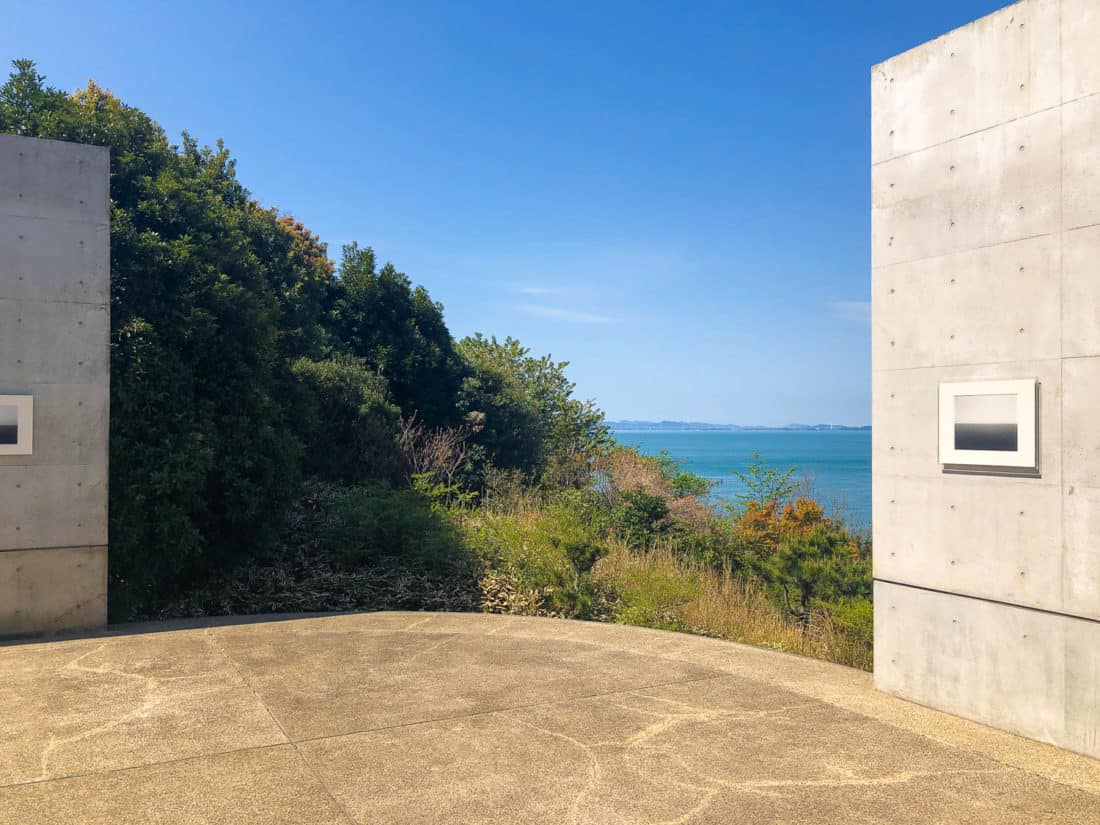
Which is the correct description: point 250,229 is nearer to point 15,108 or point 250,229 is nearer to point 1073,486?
point 15,108

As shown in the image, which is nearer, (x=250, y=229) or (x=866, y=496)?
(x=250, y=229)

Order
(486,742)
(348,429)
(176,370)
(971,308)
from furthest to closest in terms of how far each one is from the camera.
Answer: (348,429), (176,370), (971,308), (486,742)

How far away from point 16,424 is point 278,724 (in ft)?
10.6

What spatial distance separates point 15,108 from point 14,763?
6722 mm

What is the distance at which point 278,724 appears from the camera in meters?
3.79

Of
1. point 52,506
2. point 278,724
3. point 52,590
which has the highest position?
point 52,506

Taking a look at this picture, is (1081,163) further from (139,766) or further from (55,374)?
(55,374)

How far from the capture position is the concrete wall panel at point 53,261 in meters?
5.48

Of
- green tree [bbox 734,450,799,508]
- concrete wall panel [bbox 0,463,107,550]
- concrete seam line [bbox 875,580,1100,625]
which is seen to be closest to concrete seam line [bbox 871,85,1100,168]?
concrete seam line [bbox 875,580,1100,625]

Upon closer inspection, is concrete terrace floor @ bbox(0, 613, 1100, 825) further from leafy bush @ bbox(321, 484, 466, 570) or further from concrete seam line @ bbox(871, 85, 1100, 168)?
concrete seam line @ bbox(871, 85, 1100, 168)

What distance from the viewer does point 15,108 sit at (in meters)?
7.51

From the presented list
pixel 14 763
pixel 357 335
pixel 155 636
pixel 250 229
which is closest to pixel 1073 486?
pixel 14 763

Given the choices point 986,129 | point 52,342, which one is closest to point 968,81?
point 986,129

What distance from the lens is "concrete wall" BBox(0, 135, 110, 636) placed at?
5.47 m
